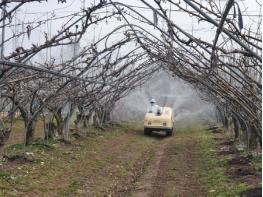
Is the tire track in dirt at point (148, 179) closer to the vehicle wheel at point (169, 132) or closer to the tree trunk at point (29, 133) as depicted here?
the tree trunk at point (29, 133)

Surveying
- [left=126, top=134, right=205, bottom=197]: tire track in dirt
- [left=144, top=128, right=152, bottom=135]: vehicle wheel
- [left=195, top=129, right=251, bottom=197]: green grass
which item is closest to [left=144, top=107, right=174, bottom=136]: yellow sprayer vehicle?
[left=144, top=128, right=152, bottom=135]: vehicle wheel

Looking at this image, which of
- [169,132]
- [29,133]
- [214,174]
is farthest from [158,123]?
[214,174]

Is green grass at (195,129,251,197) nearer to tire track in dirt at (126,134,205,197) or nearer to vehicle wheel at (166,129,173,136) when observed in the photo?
tire track in dirt at (126,134,205,197)

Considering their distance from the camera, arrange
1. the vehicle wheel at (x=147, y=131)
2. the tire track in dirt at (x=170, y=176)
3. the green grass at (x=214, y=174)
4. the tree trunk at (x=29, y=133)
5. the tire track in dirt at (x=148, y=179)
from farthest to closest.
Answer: the vehicle wheel at (x=147, y=131)
the tree trunk at (x=29, y=133)
the tire track in dirt at (x=170, y=176)
the tire track in dirt at (x=148, y=179)
the green grass at (x=214, y=174)

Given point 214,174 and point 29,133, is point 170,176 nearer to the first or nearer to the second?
point 214,174

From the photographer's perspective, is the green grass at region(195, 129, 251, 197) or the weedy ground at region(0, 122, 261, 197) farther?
the weedy ground at region(0, 122, 261, 197)

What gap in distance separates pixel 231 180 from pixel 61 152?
6.30 meters

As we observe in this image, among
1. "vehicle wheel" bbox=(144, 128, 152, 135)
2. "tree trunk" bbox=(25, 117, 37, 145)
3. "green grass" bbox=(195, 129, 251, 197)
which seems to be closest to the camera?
"green grass" bbox=(195, 129, 251, 197)

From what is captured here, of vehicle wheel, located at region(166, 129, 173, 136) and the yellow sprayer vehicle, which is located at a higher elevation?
the yellow sprayer vehicle

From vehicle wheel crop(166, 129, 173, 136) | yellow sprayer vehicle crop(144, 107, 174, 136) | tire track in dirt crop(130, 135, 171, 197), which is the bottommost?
tire track in dirt crop(130, 135, 171, 197)

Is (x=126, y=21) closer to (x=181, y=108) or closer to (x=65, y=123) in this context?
(x=65, y=123)

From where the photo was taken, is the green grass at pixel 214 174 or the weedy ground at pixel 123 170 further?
the weedy ground at pixel 123 170

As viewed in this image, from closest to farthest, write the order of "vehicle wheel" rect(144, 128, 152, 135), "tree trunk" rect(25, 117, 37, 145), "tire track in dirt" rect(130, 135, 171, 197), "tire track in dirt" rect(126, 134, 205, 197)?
"tire track in dirt" rect(130, 135, 171, 197), "tire track in dirt" rect(126, 134, 205, 197), "tree trunk" rect(25, 117, 37, 145), "vehicle wheel" rect(144, 128, 152, 135)

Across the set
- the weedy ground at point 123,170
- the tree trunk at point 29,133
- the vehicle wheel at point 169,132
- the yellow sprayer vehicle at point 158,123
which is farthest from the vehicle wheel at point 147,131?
the tree trunk at point 29,133
